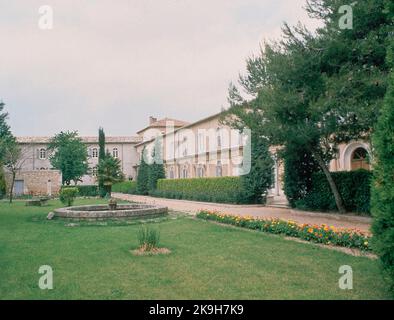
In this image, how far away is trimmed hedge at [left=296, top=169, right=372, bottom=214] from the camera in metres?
13.2

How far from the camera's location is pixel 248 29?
40.3 ft

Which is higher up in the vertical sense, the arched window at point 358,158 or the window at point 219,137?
the window at point 219,137

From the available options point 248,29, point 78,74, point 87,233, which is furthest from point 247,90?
point 87,233

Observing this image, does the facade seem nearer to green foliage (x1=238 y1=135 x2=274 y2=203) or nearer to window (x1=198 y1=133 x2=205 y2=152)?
window (x1=198 y1=133 x2=205 y2=152)

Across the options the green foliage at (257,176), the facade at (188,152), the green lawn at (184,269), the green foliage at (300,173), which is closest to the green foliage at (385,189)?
the green lawn at (184,269)

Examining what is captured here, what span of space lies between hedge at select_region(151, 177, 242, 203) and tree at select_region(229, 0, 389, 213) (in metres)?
8.26

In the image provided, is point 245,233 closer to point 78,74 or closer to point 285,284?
point 285,284

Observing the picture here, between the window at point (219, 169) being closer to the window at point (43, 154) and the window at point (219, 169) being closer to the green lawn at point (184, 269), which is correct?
the green lawn at point (184, 269)

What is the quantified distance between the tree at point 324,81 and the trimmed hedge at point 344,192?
0.50 m

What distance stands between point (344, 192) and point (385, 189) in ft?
34.9

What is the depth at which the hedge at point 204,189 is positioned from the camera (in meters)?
22.1

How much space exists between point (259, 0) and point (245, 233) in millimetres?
6673

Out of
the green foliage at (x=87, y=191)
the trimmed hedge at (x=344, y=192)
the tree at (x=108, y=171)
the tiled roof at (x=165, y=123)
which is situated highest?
the tiled roof at (x=165, y=123)

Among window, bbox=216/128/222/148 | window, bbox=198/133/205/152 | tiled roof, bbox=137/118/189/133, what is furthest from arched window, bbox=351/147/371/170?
tiled roof, bbox=137/118/189/133
